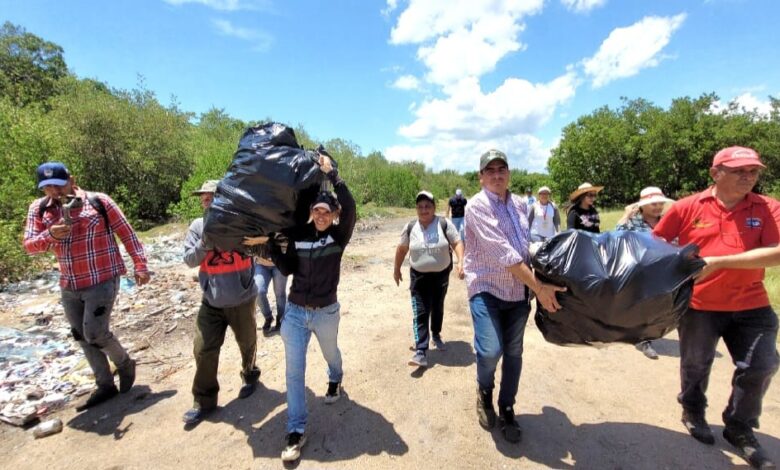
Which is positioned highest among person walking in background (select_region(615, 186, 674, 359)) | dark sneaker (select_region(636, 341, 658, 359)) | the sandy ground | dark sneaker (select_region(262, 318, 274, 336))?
person walking in background (select_region(615, 186, 674, 359))

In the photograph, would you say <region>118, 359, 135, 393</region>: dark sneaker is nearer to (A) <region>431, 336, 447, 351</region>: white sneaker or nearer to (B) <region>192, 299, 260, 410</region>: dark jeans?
(B) <region>192, 299, 260, 410</region>: dark jeans

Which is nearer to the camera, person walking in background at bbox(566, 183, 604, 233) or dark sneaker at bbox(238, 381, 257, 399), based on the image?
dark sneaker at bbox(238, 381, 257, 399)

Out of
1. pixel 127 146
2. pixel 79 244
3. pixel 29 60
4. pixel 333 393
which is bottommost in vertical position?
pixel 333 393

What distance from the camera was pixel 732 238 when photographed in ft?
7.88

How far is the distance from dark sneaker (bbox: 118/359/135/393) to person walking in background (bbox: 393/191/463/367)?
8.88 feet

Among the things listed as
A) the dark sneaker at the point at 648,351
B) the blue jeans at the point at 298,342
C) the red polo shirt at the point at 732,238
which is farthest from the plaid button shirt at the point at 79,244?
the dark sneaker at the point at 648,351

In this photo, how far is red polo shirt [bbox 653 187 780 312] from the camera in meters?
2.37

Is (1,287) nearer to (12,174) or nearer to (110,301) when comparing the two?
(12,174)

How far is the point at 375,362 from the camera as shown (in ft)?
13.5

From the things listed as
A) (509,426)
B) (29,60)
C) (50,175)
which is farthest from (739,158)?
(29,60)

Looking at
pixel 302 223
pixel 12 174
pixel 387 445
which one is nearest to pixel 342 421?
pixel 387 445

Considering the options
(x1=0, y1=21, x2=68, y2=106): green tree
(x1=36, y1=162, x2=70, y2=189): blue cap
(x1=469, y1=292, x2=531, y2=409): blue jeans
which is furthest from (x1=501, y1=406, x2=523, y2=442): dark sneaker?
(x1=0, y1=21, x2=68, y2=106): green tree

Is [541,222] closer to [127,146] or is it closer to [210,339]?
[210,339]

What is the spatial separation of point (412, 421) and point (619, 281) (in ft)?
6.34
